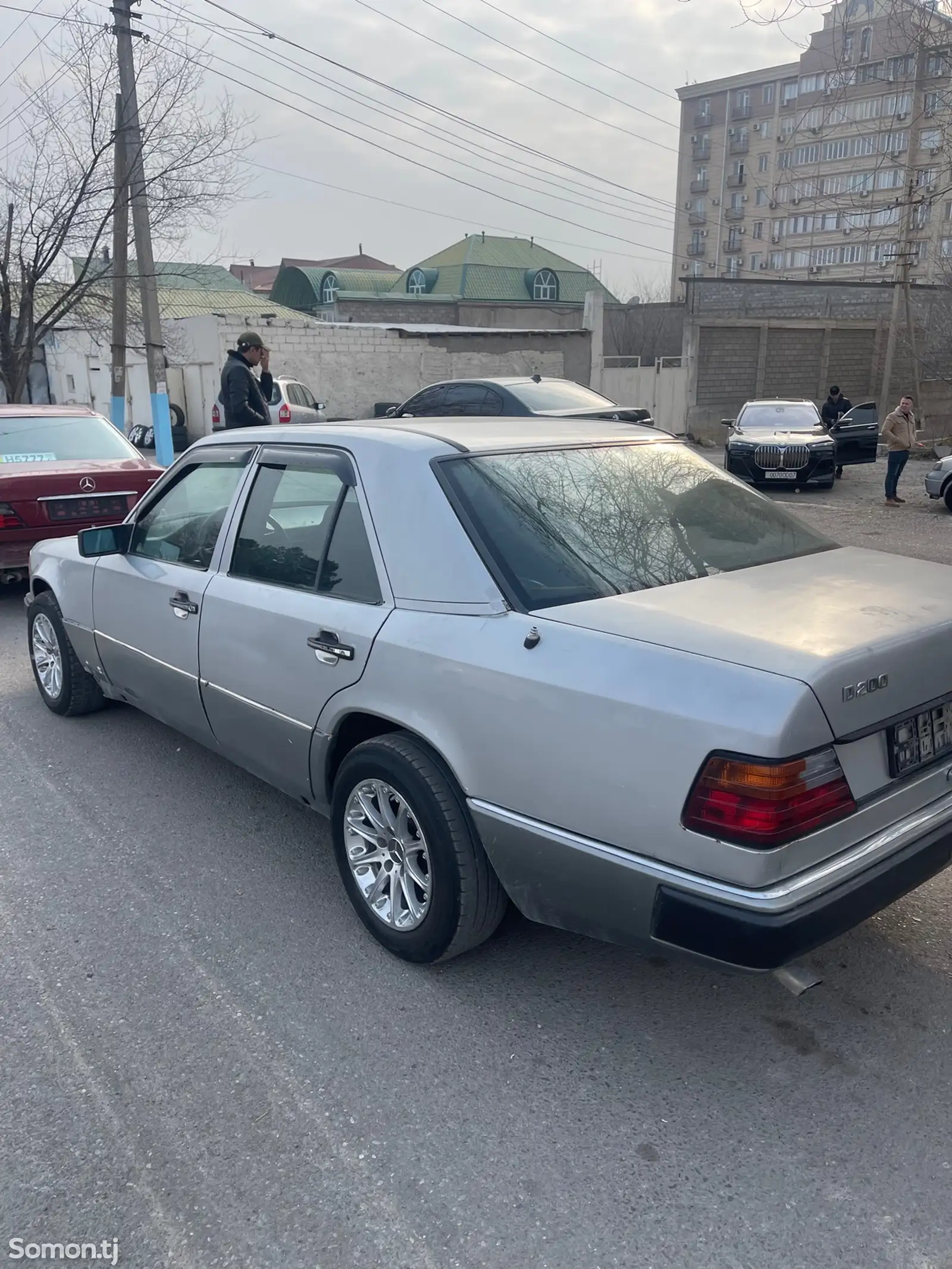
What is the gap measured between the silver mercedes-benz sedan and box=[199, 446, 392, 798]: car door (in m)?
0.01

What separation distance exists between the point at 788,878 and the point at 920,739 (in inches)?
25.5

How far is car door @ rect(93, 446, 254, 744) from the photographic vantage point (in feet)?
13.5

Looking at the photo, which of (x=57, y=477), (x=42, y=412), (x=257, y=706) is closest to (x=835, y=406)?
(x=42, y=412)

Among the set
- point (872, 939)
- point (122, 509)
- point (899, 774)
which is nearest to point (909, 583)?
point (899, 774)

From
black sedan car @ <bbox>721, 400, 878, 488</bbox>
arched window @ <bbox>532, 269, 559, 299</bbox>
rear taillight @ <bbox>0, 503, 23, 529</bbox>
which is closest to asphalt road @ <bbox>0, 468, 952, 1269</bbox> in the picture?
rear taillight @ <bbox>0, 503, 23, 529</bbox>

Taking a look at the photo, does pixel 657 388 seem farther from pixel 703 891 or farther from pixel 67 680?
pixel 703 891

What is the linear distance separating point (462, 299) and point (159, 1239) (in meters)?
48.3

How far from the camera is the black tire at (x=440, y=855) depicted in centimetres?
288

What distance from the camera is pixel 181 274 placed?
1697cm

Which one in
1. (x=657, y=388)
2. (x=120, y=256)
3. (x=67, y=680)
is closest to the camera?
(x=67, y=680)

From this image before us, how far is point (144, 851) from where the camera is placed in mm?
4051

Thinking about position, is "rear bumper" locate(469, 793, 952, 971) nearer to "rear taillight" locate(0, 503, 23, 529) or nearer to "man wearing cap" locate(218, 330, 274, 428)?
"rear taillight" locate(0, 503, 23, 529)

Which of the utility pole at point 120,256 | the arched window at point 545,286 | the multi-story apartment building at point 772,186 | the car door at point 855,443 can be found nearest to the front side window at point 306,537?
the utility pole at point 120,256

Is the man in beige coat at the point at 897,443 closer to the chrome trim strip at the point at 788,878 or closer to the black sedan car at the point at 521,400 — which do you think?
the black sedan car at the point at 521,400
